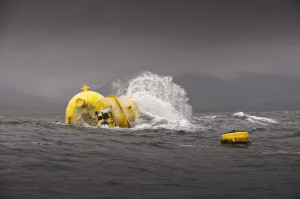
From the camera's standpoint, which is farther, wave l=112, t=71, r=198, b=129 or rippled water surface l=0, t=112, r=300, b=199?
wave l=112, t=71, r=198, b=129

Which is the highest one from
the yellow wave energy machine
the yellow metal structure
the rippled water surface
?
the yellow wave energy machine

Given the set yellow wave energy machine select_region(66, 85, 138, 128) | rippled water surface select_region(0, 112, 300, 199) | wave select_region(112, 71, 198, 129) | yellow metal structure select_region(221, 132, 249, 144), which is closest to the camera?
rippled water surface select_region(0, 112, 300, 199)

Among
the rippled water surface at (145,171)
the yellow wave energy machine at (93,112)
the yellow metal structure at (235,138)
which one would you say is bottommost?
the rippled water surface at (145,171)

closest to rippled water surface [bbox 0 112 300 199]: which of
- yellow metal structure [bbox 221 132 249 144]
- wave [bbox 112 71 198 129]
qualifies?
yellow metal structure [bbox 221 132 249 144]

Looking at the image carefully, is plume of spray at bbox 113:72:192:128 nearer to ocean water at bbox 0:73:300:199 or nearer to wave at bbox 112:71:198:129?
wave at bbox 112:71:198:129

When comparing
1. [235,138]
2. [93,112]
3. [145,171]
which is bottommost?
[145,171]

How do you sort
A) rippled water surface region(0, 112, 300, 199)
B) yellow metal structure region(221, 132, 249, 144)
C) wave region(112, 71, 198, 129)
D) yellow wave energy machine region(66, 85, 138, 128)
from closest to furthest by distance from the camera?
rippled water surface region(0, 112, 300, 199), yellow metal structure region(221, 132, 249, 144), yellow wave energy machine region(66, 85, 138, 128), wave region(112, 71, 198, 129)

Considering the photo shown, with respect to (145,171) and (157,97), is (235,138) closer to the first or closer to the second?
(145,171)

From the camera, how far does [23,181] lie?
541cm

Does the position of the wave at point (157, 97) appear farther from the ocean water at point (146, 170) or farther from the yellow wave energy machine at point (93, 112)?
the ocean water at point (146, 170)

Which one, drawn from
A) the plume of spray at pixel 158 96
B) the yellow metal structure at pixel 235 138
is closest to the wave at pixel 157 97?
the plume of spray at pixel 158 96

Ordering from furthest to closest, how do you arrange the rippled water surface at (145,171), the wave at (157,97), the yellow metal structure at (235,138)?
the wave at (157,97)
the yellow metal structure at (235,138)
the rippled water surface at (145,171)

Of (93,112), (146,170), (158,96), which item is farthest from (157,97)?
(146,170)

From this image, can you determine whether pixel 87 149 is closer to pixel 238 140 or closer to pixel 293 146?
pixel 238 140
